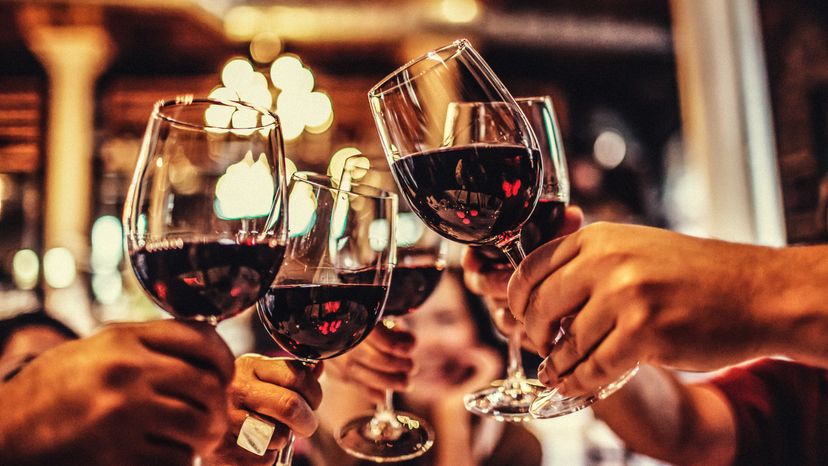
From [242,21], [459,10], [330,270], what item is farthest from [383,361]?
[242,21]

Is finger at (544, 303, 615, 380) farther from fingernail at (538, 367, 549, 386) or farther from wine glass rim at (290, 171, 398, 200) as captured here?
wine glass rim at (290, 171, 398, 200)

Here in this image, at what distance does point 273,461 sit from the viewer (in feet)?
2.49

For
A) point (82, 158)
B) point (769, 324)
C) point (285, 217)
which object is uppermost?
point (82, 158)

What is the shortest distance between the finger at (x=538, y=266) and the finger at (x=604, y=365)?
86 mm

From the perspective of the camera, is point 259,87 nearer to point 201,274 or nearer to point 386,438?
point 386,438

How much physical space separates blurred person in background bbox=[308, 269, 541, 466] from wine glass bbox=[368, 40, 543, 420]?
0.42 meters

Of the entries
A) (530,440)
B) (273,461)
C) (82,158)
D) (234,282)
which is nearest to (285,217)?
(234,282)

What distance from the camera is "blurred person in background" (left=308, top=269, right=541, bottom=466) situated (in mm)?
1108

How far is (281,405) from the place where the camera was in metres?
0.73

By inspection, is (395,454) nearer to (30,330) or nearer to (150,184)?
(150,184)

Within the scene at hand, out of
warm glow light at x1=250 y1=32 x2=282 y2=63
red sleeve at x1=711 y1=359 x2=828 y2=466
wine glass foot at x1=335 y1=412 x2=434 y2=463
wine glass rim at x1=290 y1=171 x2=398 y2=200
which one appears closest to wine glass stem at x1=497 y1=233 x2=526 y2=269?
wine glass rim at x1=290 y1=171 x2=398 y2=200

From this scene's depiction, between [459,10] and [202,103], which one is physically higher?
[459,10]

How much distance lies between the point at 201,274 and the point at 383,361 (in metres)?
0.59

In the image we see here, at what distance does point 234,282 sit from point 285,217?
0.08 metres
